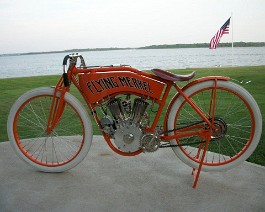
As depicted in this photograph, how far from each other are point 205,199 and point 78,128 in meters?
2.94

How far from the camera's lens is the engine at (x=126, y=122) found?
122 inches

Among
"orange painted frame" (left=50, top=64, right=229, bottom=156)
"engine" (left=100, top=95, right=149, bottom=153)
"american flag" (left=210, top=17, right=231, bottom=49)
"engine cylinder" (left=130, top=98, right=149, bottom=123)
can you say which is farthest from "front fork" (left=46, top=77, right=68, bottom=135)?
"american flag" (left=210, top=17, right=231, bottom=49)

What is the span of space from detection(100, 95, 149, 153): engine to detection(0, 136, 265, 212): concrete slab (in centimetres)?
38

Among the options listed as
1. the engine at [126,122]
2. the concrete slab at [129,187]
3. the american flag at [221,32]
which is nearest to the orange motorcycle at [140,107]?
the engine at [126,122]

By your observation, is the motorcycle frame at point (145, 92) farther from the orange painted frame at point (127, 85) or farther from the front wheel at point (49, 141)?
the front wheel at point (49, 141)

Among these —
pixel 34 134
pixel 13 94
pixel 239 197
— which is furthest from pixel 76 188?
pixel 13 94

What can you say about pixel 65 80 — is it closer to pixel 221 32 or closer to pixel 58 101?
pixel 58 101

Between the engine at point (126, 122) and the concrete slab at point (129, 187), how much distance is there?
38 centimetres

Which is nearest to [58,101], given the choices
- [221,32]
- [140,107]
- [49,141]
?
[140,107]

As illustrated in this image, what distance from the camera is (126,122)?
3.12 metres

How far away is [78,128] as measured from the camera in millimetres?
5336

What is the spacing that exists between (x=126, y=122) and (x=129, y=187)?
0.60 metres

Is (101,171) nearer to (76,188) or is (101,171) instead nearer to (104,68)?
(76,188)

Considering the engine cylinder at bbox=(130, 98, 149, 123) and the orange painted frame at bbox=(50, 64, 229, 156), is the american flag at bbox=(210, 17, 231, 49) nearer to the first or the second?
the orange painted frame at bbox=(50, 64, 229, 156)
